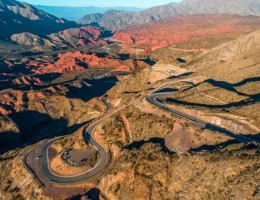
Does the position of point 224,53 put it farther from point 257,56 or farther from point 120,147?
point 120,147

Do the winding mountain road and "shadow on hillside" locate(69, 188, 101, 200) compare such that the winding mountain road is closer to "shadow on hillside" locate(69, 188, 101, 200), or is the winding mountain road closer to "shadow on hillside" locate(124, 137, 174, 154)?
"shadow on hillside" locate(69, 188, 101, 200)

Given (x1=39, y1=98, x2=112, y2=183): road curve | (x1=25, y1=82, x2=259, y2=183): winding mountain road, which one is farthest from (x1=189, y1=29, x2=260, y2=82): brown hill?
(x1=39, y1=98, x2=112, y2=183): road curve

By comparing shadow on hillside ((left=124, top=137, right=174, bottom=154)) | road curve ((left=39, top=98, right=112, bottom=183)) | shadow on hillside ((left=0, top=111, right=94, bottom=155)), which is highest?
shadow on hillside ((left=124, top=137, right=174, bottom=154))

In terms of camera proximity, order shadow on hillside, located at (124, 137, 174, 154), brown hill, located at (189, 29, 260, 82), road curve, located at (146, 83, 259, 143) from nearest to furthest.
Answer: road curve, located at (146, 83, 259, 143)
shadow on hillside, located at (124, 137, 174, 154)
brown hill, located at (189, 29, 260, 82)

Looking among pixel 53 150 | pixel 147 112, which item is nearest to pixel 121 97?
pixel 147 112

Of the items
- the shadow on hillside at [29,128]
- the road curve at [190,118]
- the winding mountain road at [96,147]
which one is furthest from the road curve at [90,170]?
the shadow on hillside at [29,128]

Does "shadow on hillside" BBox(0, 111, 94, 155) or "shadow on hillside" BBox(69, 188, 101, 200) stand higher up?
"shadow on hillside" BBox(69, 188, 101, 200)

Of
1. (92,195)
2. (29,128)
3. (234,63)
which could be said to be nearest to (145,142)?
(92,195)

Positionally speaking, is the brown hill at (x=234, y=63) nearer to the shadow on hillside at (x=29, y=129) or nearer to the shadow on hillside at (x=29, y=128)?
the shadow on hillside at (x=29, y=129)

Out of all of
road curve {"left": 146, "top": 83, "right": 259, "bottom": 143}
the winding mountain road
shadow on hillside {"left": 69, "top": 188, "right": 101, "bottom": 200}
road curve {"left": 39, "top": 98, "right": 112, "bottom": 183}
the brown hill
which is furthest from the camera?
the brown hill

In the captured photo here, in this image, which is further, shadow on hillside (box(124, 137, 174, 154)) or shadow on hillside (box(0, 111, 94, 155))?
shadow on hillside (box(0, 111, 94, 155))

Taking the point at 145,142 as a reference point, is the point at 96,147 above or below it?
below

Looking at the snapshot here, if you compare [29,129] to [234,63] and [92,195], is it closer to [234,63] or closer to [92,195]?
[234,63]
